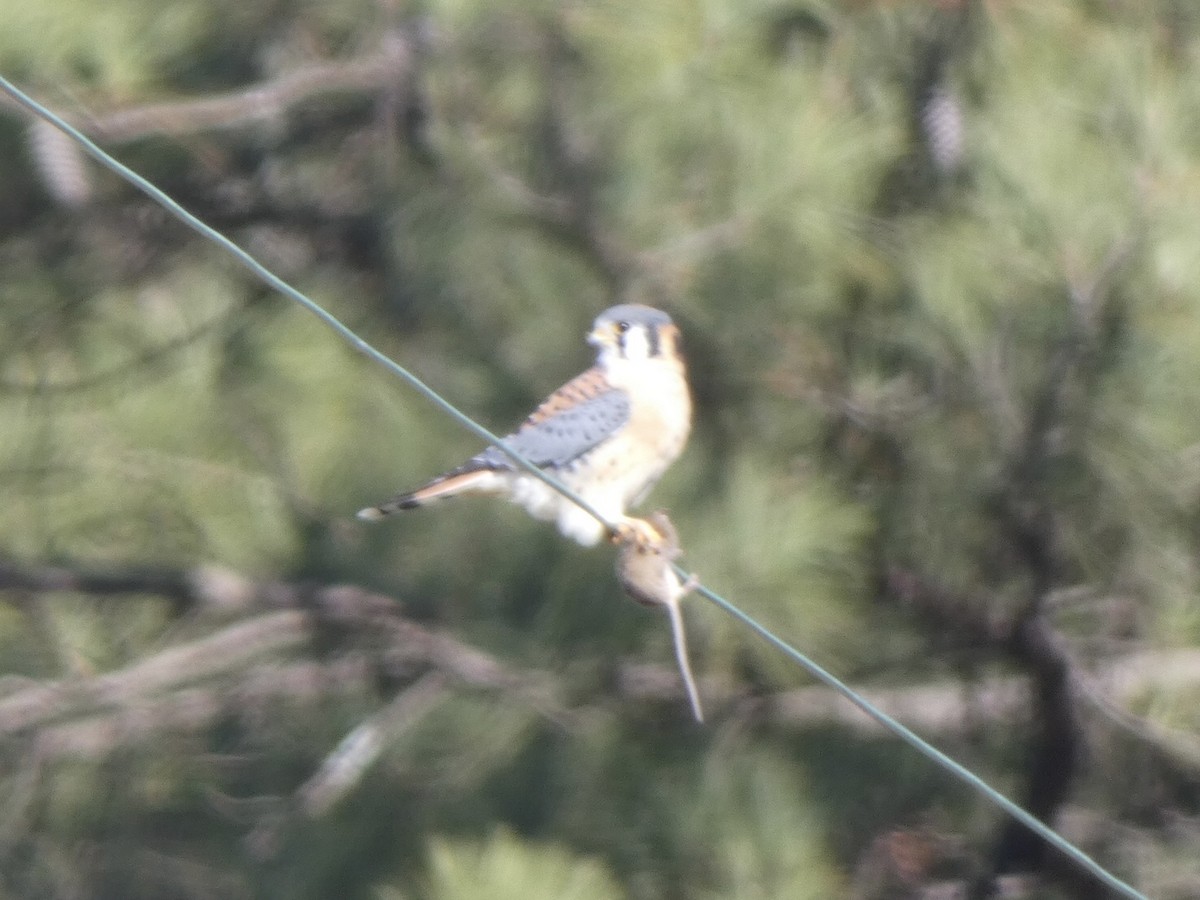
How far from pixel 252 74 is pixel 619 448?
2.69 feet

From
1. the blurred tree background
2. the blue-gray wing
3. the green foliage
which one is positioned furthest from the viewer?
the blue-gray wing

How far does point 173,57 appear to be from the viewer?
9.16 feet

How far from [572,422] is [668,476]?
128 millimetres

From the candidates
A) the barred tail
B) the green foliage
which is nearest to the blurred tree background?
the green foliage

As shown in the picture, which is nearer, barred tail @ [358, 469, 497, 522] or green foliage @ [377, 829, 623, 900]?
green foliage @ [377, 829, 623, 900]

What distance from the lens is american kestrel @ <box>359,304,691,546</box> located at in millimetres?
2316

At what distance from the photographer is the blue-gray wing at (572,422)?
8.07 ft

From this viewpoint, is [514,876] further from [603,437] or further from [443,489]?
[603,437]

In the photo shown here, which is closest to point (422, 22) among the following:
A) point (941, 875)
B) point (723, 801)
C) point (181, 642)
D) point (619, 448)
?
point (619, 448)

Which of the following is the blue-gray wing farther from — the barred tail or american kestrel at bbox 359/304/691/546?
the barred tail

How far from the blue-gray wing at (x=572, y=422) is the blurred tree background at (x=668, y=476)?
2.1 inches

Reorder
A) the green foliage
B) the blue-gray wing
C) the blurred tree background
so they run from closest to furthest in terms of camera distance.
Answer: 1. the green foliage
2. the blurred tree background
3. the blue-gray wing

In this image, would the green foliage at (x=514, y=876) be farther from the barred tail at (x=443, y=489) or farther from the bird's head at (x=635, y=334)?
the bird's head at (x=635, y=334)

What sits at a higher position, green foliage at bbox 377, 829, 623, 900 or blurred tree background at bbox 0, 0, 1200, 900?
blurred tree background at bbox 0, 0, 1200, 900
